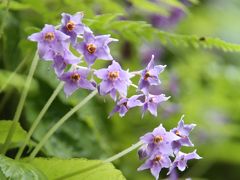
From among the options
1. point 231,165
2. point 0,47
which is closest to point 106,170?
point 0,47

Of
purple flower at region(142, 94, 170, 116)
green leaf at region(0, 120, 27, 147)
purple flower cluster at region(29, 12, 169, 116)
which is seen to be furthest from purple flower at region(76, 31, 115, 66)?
green leaf at region(0, 120, 27, 147)

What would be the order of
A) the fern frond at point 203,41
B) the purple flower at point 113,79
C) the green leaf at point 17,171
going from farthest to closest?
the fern frond at point 203,41, the purple flower at point 113,79, the green leaf at point 17,171

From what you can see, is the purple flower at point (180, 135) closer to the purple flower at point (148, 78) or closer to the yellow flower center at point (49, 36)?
the purple flower at point (148, 78)

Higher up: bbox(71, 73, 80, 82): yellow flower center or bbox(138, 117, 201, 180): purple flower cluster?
bbox(71, 73, 80, 82): yellow flower center

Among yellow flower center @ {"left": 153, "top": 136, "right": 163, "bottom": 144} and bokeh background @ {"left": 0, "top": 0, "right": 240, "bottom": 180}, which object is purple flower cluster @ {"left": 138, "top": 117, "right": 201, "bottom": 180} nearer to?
yellow flower center @ {"left": 153, "top": 136, "right": 163, "bottom": 144}

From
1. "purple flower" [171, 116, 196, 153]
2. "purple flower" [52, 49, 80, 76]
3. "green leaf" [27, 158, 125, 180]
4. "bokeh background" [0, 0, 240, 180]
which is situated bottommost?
"bokeh background" [0, 0, 240, 180]

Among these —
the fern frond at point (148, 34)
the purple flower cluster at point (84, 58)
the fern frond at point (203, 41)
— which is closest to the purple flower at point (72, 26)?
the purple flower cluster at point (84, 58)
